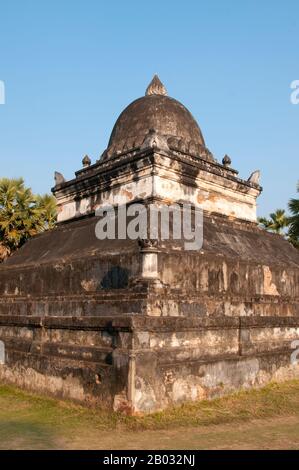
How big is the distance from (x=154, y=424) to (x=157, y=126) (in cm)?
865

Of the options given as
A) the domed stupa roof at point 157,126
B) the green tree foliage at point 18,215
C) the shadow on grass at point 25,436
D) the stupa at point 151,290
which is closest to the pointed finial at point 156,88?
the domed stupa roof at point 157,126

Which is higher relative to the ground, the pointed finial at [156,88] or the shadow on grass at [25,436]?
the pointed finial at [156,88]

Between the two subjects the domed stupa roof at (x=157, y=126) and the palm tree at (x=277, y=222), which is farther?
the palm tree at (x=277, y=222)

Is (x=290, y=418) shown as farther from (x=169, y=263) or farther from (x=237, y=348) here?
(x=169, y=263)

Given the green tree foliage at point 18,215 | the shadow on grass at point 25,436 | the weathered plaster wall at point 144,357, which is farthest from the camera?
the green tree foliage at point 18,215

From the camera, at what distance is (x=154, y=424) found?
6871 millimetres

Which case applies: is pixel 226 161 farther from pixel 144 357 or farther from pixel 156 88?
pixel 144 357

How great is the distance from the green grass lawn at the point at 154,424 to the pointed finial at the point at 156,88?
942cm

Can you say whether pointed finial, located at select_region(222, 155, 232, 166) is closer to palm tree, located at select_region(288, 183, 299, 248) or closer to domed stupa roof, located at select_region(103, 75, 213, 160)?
domed stupa roof, located at select_region(103, 75, 213, 160)

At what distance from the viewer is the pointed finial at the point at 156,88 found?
1478 cm

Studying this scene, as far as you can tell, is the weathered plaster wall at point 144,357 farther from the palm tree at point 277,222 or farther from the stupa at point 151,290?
the palm tree at point 277,222

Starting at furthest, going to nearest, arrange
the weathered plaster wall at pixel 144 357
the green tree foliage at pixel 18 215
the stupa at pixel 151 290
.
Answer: the green tree foliage at pixel 18 215
the stupa at pixel 151 290
the weathered plaster wall at pixel 144 357

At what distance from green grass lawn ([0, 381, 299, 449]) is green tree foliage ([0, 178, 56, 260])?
36.3ft

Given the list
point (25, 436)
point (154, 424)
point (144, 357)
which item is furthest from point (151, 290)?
point (25, 436)
